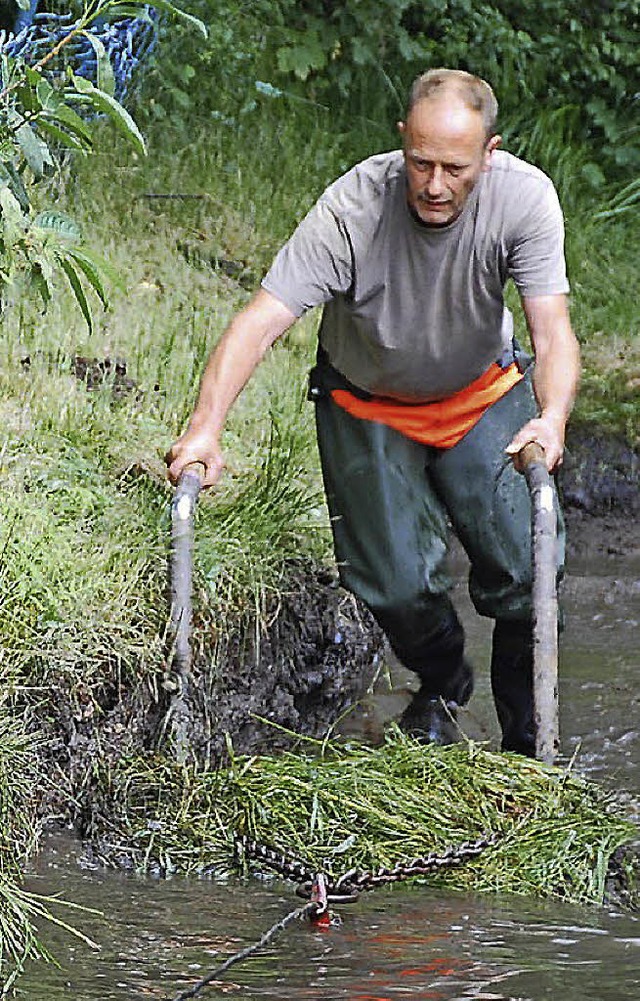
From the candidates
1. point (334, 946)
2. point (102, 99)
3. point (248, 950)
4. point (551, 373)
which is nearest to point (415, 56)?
point (551, 373)

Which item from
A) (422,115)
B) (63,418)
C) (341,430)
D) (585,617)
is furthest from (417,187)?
(585,617)

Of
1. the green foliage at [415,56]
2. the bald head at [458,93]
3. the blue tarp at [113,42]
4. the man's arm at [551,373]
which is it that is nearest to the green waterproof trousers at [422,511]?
the man's arm at [551,373]

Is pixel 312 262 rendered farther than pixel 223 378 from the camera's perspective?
Yes

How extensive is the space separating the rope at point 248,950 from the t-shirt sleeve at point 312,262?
138 cm

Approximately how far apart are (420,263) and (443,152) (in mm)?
304

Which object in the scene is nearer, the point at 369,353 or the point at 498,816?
the point at 498,816

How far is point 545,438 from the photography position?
353 centimetres

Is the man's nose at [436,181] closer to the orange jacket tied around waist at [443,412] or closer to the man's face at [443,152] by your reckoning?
the man's face at [443,152]

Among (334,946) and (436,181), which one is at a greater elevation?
(436,181)

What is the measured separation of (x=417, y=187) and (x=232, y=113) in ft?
17.1

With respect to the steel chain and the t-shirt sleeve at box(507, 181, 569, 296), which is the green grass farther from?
the t-shirt sleeve at box(507, 181, 569, 296)

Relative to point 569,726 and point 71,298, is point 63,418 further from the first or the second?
point 569,726

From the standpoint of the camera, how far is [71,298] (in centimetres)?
611

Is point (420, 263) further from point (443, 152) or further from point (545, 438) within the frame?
point (545, 438)
